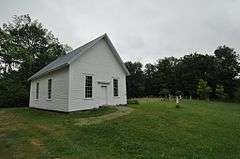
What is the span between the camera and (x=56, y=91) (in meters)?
20.2

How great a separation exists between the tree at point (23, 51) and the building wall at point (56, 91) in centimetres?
1226

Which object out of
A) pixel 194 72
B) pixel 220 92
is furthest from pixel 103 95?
pixel 194 72

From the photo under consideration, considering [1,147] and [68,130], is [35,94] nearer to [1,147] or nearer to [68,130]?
[68,130]

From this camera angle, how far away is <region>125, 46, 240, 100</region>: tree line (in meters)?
51.3

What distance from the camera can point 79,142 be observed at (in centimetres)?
972

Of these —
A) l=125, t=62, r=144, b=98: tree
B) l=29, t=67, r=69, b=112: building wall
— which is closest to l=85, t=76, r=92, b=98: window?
l=29, t=67, r=69, b=112: building wall

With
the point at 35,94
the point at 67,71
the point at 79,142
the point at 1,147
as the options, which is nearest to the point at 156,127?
the point at 79,142

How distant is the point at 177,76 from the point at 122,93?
1540 inches

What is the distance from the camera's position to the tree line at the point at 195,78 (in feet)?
168

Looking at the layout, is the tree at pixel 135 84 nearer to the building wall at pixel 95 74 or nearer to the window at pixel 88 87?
the building wall at pixel 95 74

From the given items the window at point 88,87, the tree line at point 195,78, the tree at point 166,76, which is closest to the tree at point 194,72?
the tree line at point 195,78

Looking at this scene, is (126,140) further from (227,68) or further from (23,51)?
(227,68)

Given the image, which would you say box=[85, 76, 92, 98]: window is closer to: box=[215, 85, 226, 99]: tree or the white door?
the white door

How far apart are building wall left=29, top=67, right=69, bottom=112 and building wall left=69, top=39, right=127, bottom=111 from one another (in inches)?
24.5
